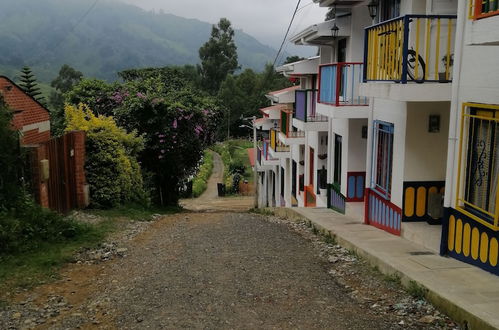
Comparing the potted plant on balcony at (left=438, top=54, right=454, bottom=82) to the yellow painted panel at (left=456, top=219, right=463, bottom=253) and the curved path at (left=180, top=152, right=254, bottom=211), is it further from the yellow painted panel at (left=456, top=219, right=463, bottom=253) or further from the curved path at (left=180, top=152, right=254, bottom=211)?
the curved path at (left=180, top=152, right=254, bottom=211)

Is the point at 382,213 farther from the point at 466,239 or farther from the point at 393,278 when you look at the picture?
the point at 393,278

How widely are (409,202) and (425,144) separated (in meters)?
1.10

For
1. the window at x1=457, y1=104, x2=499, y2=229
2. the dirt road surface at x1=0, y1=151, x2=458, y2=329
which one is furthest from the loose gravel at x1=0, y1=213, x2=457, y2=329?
the window at x1=457, y1=104, x2=499, y2=229

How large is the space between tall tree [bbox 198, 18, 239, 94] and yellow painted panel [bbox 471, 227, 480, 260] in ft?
→ 258

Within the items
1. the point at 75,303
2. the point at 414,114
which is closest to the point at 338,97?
the point at 414,114

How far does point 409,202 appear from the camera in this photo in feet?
29.6

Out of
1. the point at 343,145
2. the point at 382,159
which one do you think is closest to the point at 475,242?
the point at 382,159

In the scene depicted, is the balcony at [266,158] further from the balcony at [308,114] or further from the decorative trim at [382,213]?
the decorative trim at [382,213]

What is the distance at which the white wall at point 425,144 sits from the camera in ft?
28.3

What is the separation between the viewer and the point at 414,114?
868cm

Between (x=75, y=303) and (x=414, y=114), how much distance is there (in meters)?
6.26

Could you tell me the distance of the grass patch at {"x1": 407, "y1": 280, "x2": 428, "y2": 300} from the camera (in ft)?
19.0

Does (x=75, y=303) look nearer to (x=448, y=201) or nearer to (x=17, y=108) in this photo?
(x=448, y=201)

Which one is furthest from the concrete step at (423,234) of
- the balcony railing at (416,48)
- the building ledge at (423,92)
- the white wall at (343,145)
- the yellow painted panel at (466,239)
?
the white wall at (343,145)
